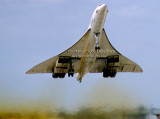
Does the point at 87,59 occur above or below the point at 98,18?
below

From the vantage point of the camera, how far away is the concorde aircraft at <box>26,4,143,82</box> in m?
28.5

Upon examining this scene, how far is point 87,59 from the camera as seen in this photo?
95.6ft

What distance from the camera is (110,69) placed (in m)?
30.5

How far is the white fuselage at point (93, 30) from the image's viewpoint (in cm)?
2548

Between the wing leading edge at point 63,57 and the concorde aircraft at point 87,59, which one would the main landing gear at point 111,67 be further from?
A: the wing leading edge at point 63,57

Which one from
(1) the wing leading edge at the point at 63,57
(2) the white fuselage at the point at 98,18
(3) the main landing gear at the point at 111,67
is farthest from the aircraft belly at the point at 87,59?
(2) the white fuselage at the point at 98,18

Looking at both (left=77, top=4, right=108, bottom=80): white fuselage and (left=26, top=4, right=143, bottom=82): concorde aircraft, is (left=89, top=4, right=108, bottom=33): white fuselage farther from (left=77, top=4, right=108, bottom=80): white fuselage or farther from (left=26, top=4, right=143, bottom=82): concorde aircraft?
(left=26, top=4, right=143, bottom=82): concorde aircraft

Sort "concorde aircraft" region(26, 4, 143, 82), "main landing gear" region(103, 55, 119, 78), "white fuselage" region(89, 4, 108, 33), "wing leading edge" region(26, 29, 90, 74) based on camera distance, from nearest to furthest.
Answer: "white fuselage" region(89, 4, 108, 33), "concorde aircraft" region(26, 4, 143, 82), "wing leading edge" region(26, 29, 90, 74), "main landing gear" region(103, 55, 119, 78)

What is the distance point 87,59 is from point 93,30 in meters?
2.99

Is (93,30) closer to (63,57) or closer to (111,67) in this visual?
(63,57)

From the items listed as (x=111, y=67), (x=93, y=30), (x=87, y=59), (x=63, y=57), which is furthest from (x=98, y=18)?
(x=111, y=67)

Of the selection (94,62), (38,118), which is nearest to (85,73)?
(94,62)

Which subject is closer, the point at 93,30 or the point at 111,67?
the point at 93,30

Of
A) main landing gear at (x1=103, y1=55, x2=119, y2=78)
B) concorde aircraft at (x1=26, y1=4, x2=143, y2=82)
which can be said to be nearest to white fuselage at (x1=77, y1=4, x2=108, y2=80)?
concorde aircraft at (x1=26, y1=4, x2=143, y2=82)
